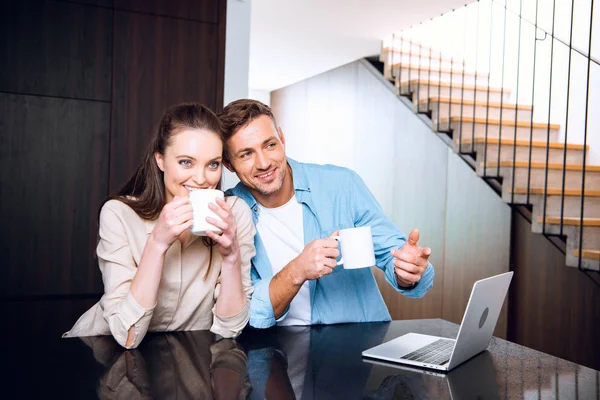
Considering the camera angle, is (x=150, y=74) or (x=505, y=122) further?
(x=505, y=122)

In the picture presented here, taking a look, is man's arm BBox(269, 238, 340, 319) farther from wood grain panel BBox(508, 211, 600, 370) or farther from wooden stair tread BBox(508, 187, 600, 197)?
wood grain panel BBox(508, 211, 600, 370)

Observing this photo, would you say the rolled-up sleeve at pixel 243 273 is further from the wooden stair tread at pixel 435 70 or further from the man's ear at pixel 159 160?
the wooden stair tread at pixel 435 70

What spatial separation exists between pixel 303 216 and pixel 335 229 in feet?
0.34

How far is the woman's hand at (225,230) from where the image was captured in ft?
4.13

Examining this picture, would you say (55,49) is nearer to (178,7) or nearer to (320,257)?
(178,7)

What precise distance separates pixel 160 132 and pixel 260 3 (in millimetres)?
3425

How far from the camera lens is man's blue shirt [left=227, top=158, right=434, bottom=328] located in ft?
5.86

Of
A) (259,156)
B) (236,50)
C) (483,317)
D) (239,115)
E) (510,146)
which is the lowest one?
(483,317)

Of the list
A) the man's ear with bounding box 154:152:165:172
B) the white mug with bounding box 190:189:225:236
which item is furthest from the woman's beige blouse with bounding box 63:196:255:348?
the white mug with bounding box 190:189:225:236

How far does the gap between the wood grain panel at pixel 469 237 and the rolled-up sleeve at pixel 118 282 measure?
3767mm

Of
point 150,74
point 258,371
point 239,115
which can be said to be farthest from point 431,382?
point 150,74

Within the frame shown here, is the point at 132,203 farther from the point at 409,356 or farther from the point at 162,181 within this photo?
the point at 409,356

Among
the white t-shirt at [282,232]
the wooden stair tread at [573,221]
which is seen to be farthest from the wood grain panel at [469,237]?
the white t-shirt at [282,232]

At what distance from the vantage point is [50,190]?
312 cm
